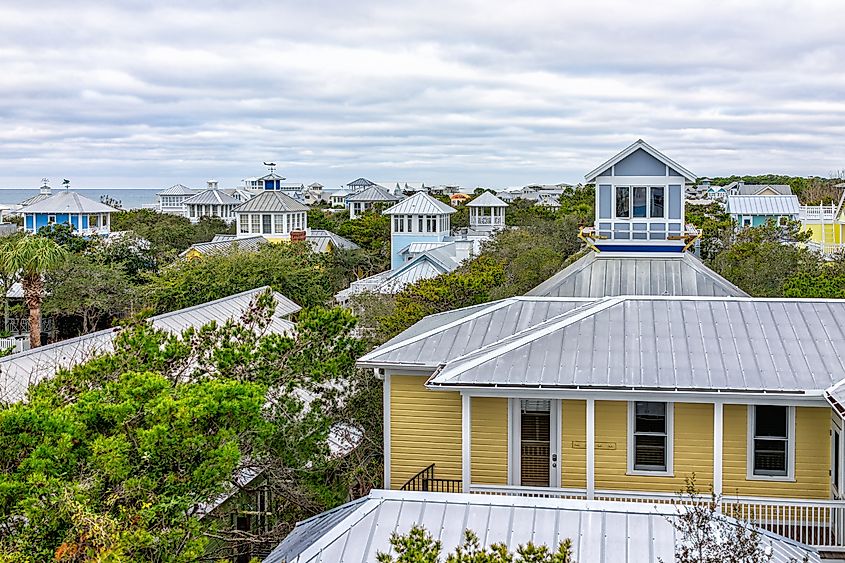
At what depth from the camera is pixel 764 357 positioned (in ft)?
47.2

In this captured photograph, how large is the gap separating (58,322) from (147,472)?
113ft

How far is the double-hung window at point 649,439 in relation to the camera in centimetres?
1467

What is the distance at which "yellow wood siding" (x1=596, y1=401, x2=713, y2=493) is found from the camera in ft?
47.7

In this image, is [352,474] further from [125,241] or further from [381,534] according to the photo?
[125,241]

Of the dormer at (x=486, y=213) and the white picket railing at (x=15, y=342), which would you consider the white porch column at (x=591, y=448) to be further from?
the dormer at (x=486, y=213)

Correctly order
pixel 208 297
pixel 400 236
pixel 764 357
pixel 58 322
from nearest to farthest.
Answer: pixel 764 357 → pixel 208 297 → pixel 58 322 → pixel 400 236

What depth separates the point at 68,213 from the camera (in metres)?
68.2

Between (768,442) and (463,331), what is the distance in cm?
554

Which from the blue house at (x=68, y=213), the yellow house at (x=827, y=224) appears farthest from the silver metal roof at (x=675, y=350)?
the blue house at (x=68, y=213)

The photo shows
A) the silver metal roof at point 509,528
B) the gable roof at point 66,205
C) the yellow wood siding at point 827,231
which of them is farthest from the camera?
the gable roof at point 66,205

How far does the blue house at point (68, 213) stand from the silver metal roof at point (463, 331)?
55710 mm

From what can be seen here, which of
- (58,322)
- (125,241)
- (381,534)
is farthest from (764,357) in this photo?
(125,241)

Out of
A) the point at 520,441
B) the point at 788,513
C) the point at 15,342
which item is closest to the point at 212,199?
the point at 15,342

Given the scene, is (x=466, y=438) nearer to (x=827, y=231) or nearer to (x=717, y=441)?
(x=717, y=441)
